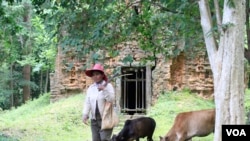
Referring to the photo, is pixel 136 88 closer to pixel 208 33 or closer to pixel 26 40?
pixel 26 40

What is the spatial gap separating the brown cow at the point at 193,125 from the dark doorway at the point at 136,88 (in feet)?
24.0

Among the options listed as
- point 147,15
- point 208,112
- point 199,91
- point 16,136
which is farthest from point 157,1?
point 199,91

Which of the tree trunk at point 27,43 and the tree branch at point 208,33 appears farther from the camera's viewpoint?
the tree trunk at point 27,43

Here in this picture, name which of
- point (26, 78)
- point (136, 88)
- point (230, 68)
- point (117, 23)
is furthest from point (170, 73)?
point (26, 78)

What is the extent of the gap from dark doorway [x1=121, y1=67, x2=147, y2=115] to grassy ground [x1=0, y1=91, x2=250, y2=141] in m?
0.82

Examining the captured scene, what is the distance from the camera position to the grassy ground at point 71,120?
13268 millimetres

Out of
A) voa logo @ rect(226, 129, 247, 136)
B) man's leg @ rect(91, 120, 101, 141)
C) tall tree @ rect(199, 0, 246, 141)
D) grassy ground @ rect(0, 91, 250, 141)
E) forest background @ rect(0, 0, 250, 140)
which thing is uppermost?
forest background @ rect(0, 0, 250, 140)

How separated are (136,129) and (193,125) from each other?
124cm

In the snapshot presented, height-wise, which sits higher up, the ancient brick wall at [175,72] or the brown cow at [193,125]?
the ancient brick wall at [175,72]

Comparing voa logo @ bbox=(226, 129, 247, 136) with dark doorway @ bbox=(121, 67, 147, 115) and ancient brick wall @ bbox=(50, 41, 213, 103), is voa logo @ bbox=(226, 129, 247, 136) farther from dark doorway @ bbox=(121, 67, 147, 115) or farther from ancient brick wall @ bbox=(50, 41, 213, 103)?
dark doorway @ bbox=(121, 67, 147, 115)

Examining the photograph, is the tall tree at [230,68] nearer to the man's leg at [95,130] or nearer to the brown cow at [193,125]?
the man's leg at [95,130]

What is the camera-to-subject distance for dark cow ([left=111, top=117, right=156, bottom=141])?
385 inches

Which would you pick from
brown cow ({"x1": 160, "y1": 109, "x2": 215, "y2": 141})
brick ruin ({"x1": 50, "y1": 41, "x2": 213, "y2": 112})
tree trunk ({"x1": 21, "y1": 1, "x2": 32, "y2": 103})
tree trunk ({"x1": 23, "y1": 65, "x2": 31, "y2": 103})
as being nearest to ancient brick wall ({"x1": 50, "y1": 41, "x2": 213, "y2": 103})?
brick ruin ({"x1": 50, "y1": 41, "x2": 213, "y2": 112})

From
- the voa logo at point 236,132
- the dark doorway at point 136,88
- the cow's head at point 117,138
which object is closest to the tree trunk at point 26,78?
the dark doorway at point 136,88
